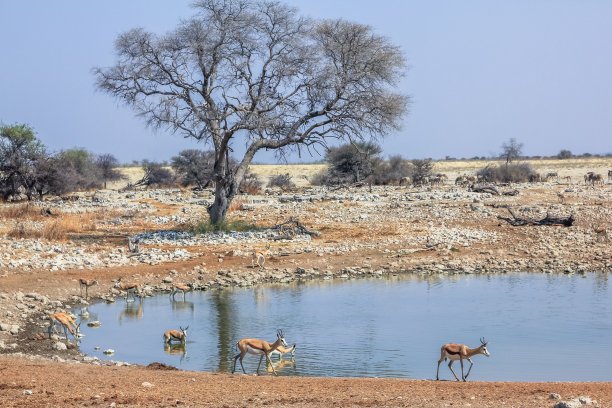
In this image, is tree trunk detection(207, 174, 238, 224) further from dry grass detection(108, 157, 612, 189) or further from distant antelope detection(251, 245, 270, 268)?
dry grass detection(108, 157, 612, 189)

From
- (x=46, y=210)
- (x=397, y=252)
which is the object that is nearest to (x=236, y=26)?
(x=397, y=252)

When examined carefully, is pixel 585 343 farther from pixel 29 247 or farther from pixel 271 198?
pixel 271 198

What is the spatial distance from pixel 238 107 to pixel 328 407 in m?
18.6

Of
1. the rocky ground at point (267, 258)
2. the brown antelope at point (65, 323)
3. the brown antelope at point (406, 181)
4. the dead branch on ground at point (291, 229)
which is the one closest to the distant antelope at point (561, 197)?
the rocky ground at point (267, 258)

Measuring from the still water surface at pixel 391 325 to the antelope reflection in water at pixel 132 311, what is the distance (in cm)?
2

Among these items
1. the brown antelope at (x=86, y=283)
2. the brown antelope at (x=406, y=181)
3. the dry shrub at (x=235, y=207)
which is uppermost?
the brown antelope at (x=406, y=181)

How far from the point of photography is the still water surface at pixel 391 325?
38.9 feet

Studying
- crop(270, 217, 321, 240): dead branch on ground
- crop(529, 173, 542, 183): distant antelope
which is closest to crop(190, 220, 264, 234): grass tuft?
crop(270, 217, 321, 240): dead branch on ground

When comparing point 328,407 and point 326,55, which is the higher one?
point 326,55

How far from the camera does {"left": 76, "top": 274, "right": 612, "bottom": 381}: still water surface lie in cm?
1184

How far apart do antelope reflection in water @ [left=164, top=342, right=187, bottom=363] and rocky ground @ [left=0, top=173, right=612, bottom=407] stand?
147 centimetres

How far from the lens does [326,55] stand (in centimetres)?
2759

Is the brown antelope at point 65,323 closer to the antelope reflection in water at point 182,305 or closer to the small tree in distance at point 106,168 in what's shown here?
the antelope reflection in water at point 182,305

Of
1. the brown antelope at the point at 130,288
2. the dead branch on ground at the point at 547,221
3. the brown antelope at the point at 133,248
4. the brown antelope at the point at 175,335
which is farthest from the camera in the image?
the dead branch on ground at the point at 547,221
